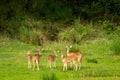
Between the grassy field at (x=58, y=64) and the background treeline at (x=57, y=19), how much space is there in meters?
1.68

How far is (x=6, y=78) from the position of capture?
62.7 feet

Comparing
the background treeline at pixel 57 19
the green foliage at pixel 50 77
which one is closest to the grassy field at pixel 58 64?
the green foliage at pixel 50 77

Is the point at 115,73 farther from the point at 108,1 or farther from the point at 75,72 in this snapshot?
the point at 108,1

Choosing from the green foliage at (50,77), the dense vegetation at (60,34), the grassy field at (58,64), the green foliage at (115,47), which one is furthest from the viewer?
the green foliage at (115,47)

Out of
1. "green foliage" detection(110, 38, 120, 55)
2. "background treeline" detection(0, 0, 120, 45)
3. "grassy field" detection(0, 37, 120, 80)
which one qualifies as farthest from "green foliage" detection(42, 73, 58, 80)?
"background treeline" detection(0, 0, 120, 45)

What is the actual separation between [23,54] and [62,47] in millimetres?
3651

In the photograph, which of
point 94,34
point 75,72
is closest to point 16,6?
point 94,34

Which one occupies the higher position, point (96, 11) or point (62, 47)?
point (96, 11)

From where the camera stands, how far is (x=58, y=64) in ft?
78.5

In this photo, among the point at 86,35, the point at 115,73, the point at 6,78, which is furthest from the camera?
the point at 86,35

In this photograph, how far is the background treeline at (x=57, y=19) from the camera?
35562 millimetres

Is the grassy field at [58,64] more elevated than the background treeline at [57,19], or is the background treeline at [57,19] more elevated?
the background treeline at [57,19]

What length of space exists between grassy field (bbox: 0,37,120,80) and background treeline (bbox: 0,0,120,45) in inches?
66.0

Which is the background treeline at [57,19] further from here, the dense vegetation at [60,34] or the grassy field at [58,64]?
the grassy field at [58,64]
